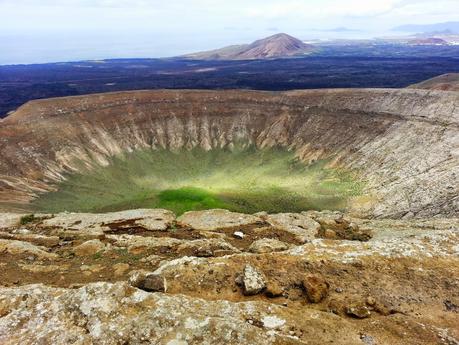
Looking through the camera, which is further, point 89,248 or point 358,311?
point 89,248

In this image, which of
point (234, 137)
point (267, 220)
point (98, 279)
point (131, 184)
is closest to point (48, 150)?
point (131, 184)

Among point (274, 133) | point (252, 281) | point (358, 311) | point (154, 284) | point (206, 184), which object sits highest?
point (154, 284)

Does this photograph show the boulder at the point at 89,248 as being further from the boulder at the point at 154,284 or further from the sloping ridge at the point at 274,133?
the sloping ridge at the point at 274,133

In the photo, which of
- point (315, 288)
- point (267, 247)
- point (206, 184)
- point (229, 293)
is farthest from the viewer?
point (206, 184)

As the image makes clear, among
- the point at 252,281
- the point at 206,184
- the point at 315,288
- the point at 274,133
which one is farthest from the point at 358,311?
the point at 274,133

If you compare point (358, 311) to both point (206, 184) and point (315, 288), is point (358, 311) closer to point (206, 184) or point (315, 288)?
point (315, 288)

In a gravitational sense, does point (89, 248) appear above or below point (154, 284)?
below
